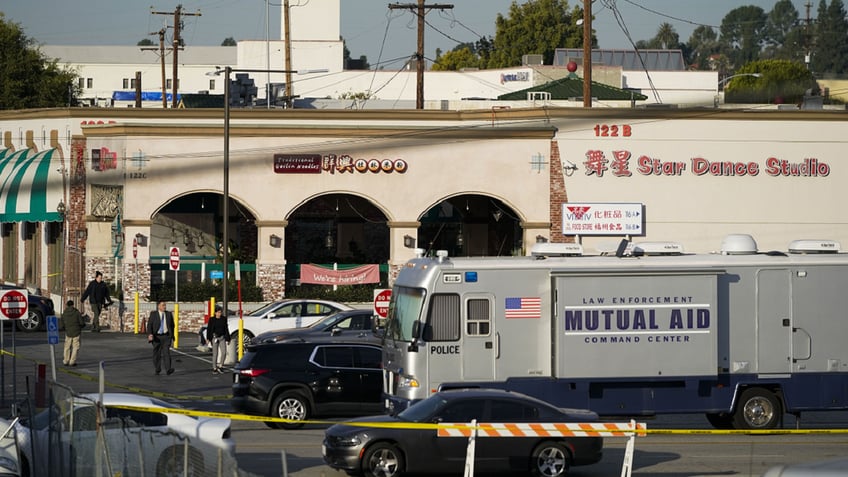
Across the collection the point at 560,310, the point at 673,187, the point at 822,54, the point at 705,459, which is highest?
the point at 822,54

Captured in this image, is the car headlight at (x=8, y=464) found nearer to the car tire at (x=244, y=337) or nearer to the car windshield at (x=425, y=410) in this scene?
the car windshield at (x=425, y=410)

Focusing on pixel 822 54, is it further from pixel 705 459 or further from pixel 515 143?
pixel 705 459

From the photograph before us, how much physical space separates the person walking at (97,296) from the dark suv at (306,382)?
1948 cm

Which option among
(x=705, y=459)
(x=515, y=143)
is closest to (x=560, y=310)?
(x=705, y=459)

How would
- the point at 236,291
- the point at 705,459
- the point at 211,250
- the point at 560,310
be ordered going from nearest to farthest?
the point at 705,459 → the point at 560,310 → the point at 236,291 → the point at 211,250

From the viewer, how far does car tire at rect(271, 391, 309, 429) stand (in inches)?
879

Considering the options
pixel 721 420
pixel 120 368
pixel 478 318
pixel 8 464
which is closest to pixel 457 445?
pixel 478 318

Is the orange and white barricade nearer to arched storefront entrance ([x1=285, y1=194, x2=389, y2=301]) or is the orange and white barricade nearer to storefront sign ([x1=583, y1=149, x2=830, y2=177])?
storefront sign ([x1=583, y1=149, x2=830, y2=177])

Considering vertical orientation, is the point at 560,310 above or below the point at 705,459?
above

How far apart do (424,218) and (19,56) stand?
4099cm

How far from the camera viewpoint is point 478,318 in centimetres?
2072

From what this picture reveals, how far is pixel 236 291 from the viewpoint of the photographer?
4212 centimetres

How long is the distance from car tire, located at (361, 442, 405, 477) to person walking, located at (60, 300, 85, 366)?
16.7 metres

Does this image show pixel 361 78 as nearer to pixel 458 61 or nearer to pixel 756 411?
pixel 458 61
